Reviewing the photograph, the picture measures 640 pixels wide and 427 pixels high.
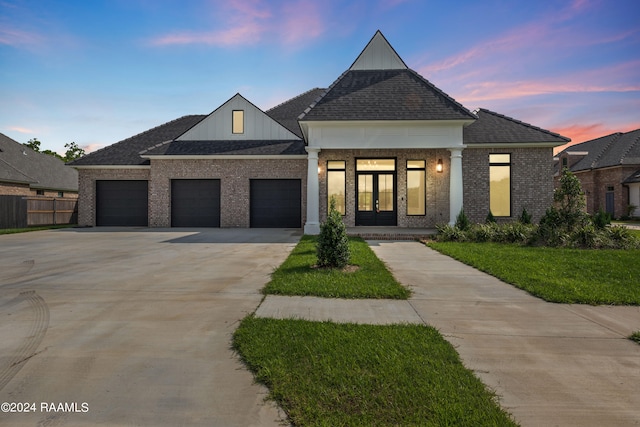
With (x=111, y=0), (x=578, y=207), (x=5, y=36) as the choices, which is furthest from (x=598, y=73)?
(x=5, y=36)

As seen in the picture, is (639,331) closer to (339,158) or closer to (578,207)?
(578,207)

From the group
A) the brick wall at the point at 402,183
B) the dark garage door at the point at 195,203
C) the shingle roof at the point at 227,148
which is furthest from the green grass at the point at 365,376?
the dark garage door at the point at 195,203

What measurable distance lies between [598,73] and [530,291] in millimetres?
13348

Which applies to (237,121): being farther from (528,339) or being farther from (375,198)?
(528,339)

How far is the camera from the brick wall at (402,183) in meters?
14.4

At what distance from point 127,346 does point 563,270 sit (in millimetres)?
7623

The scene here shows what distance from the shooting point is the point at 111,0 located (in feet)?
32.6

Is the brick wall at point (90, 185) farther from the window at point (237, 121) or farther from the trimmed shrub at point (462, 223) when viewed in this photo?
the trimmed shrub at point (462, 223)

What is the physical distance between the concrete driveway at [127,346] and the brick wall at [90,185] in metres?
12.4

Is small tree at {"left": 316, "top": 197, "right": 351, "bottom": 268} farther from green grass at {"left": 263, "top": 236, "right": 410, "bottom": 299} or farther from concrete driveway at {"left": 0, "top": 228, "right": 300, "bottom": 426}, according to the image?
concrete driveway at {"left": 0, "top": 228, "right": 300, "bottom": 426}

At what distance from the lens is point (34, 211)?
18156 mm

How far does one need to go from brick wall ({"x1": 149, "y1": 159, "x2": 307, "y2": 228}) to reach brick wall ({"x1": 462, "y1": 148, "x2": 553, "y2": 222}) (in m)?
8.33

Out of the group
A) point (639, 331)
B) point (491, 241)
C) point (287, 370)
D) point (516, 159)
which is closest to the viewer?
point (287, 370)

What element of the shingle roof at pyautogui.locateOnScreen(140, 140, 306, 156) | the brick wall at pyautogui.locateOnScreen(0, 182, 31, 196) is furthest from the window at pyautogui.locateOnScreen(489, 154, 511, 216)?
the brick wall at pyautogui.locateOnScreen(0, 182, 31, 196)
